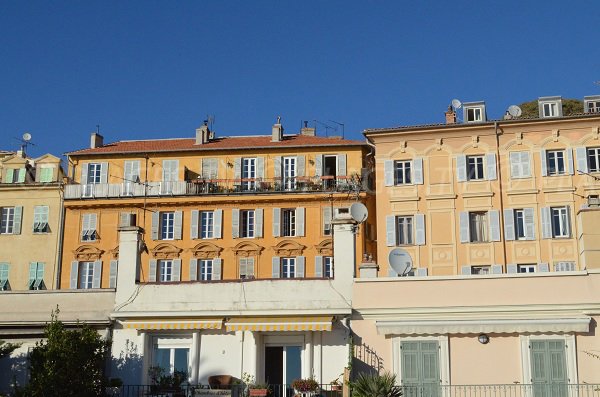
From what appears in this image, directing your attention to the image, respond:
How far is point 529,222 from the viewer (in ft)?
153

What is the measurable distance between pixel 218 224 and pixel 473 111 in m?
14.9

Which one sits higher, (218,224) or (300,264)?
(218,224)

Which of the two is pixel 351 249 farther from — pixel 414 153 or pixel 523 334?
pixel 414 153

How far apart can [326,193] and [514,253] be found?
1069cm

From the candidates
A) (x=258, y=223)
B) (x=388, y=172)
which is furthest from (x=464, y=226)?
(x=258, y=223)

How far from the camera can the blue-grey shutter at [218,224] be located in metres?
51.1

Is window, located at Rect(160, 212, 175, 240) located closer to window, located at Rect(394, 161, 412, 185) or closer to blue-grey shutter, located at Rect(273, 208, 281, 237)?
blue-grey shutter, located at Rect(273, 208, 281, 237)

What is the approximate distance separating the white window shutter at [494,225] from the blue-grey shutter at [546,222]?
2116 millimetres

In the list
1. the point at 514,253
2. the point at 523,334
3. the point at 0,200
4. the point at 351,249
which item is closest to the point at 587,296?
the point at 523,334

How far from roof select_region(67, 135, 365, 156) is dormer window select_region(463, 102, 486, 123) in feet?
19.6

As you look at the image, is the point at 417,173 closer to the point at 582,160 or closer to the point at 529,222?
the point at 529,222

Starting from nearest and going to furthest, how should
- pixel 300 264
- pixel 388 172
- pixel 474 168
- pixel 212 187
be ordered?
pixel 474 168 < pixel 388 172 < pixel 300 264 < pixel 212 187

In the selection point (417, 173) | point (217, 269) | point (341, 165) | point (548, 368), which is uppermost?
point (341, 165)

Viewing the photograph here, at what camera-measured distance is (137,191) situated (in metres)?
52.8
